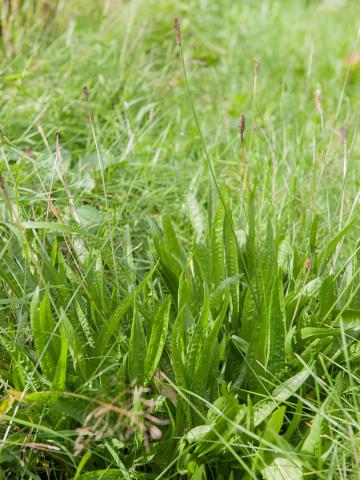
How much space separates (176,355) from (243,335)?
24 cm

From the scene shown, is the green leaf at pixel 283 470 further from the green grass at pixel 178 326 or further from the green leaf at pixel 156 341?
the green leaf at pixel 156 341

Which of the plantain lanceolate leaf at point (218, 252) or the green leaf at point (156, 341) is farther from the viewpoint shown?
the plantain lanceolate leaf at point (218, 252)

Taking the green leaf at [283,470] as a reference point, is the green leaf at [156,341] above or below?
above

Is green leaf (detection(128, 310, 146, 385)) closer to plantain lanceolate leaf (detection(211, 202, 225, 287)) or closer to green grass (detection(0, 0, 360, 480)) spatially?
green grass (detection(0, 0, 360, 480))

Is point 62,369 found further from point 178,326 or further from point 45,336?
point 178,326

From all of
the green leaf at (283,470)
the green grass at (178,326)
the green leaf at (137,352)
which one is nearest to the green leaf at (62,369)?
the green grass at (178,326)

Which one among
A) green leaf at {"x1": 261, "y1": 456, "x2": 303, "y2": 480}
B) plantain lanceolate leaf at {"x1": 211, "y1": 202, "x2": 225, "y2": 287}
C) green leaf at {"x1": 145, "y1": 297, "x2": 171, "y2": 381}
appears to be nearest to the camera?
green leaf at {"x1": 261, "y1": 456, "x2": 303, "y2": 480}

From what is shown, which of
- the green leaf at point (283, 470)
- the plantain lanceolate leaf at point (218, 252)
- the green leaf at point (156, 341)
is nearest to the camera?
the green leaf at point (283, 470)

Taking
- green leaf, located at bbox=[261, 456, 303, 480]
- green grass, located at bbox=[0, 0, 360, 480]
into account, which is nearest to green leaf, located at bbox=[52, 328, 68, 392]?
green grass, located at bbox=[0, 0, 360, 480]

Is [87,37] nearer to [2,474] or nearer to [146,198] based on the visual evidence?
[146,198]

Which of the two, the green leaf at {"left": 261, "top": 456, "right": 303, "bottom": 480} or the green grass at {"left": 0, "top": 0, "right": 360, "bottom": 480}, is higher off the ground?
the green grass at {"left": 0, "top": 0, "right": 360, "bottom": 480}

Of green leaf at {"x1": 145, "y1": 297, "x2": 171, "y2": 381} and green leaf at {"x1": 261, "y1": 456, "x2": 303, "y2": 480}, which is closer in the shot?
green leaf at {"x1": 261, "y1": 456, "x2": 303, "y2": 480}

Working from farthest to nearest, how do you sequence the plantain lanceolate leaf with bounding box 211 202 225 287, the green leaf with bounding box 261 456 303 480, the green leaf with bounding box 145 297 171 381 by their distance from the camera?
the plantain lanceolate leaf with bounding box 211 202 225 287 → the green leaf with bounding box 145 297 171 381 → the green leaf with bounding box 261 456 303 480

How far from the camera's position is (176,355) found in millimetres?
1190
